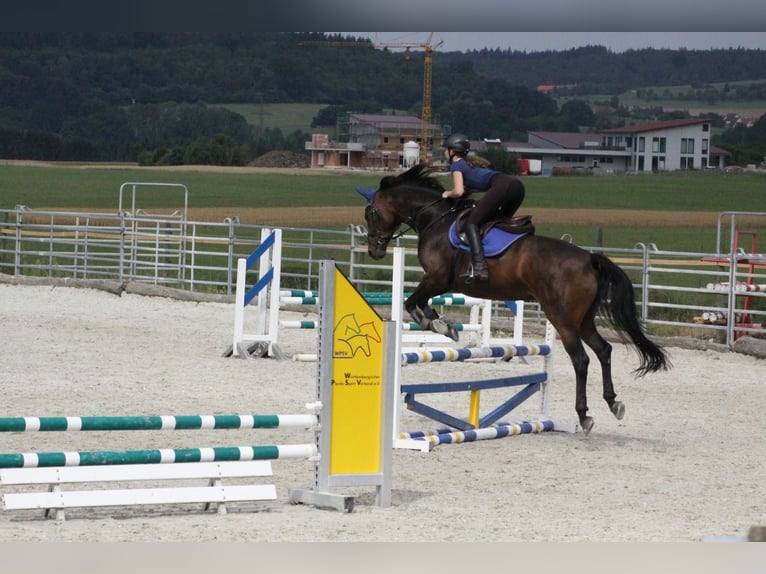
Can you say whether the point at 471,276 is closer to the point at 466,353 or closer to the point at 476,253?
the point at 476,253

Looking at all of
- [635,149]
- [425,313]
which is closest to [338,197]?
[635,149]

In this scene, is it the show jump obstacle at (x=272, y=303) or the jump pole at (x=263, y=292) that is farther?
the jump pole at (x=263, y=292)

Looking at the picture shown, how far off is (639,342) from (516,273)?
0.83 m

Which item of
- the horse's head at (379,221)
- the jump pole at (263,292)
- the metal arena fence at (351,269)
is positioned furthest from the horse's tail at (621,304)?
the metal arena fence at (351,269)

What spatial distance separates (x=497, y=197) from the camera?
6781 mm

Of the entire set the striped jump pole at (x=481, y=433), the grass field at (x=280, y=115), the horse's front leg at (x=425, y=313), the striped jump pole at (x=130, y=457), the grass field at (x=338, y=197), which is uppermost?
the grass field at (x=280, y=115)

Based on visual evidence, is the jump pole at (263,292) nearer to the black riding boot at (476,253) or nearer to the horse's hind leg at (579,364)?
the black riding boot at (476,253)

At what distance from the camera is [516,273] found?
6887mm

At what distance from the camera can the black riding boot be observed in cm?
680

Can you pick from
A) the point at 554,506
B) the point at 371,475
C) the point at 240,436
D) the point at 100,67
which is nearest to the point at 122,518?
the point at 371,475

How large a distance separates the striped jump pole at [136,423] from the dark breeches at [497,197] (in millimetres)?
2587

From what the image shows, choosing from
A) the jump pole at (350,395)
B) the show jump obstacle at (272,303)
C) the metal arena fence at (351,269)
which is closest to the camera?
the jump pole at (350,395)

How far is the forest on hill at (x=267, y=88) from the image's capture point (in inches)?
1895

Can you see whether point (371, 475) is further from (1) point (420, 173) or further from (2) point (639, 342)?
Result: (1) point (420, 173)
